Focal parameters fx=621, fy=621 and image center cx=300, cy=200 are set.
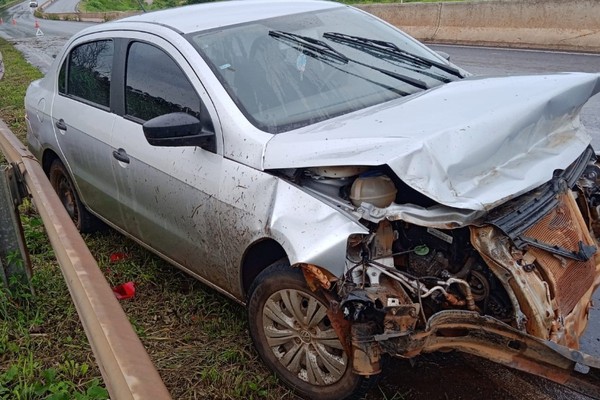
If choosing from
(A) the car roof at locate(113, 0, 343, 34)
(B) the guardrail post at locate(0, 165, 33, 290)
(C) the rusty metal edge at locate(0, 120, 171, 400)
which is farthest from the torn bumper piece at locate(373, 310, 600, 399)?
(B) the guardrail post at locate(0, 165, 33, 290)

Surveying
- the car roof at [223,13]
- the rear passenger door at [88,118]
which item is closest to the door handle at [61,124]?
the rear passenger door at [88,118]

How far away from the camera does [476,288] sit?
2.74m

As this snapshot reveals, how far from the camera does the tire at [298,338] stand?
286cm

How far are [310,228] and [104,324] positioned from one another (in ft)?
3.79

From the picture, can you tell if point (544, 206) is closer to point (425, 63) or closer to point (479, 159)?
point (479, 159)

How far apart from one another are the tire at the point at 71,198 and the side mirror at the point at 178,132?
2124mm

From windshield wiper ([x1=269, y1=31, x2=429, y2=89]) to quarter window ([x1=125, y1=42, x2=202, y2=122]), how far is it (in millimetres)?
649

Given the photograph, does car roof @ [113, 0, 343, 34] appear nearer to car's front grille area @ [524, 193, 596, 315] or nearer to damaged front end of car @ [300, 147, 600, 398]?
damaged front end of car @ [300, 147, 600, 398]

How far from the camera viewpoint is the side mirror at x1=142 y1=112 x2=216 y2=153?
10.4ft

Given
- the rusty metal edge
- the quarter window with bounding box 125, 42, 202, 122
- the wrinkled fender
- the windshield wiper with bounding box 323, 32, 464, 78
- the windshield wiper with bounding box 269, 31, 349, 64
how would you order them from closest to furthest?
the rusty metal edge
the wrinkled fender
the quarter window with bounding box 125, 42, 202, 122
the windshield wiper with bounding box 269, 31, 349, 64
the windshield wiper with bounding box 323, 32, 464, 78

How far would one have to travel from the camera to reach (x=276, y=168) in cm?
293

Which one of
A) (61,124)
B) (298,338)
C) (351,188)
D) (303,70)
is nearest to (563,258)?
(351,188)

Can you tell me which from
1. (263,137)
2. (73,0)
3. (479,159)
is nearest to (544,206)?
(479,159)

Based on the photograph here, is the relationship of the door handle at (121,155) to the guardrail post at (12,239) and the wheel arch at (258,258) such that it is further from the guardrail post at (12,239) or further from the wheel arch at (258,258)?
the wheel arch at (258,258)
